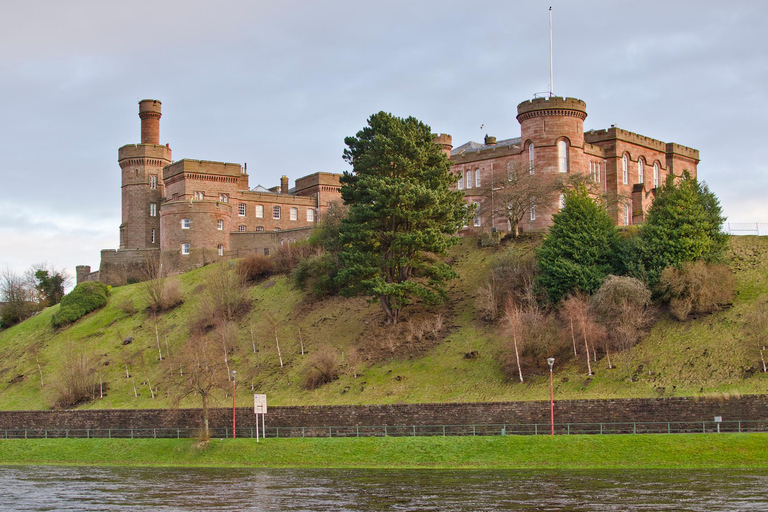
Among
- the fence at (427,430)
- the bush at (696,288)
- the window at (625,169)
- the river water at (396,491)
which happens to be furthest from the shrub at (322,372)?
the window at (625,169)

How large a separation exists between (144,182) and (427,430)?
52.1 metres

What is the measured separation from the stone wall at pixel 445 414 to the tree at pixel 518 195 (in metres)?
21.0

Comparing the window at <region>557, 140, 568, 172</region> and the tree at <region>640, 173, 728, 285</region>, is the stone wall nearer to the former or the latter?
the tree at <region>640, 173, 728, 285</region>

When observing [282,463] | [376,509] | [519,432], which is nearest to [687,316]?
[519,432]

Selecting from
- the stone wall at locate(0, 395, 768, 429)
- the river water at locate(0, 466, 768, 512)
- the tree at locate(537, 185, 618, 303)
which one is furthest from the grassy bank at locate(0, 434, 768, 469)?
the tree at locate(537, 185, 618, 303)

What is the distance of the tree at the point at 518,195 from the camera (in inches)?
2243

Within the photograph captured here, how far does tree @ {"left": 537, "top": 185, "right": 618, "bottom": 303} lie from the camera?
45.1m

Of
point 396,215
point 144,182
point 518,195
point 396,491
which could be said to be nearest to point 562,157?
point 518,195

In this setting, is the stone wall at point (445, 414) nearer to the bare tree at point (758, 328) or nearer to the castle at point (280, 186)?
the bare tree at point (758, 328)

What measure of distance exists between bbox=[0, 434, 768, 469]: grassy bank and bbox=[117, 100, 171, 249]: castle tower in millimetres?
39927

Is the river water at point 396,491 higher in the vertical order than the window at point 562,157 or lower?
lower

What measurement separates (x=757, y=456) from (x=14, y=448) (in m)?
32.8

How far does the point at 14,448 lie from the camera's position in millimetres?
42250

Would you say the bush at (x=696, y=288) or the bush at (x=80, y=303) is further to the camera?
the bush at (x=80, y=303)
